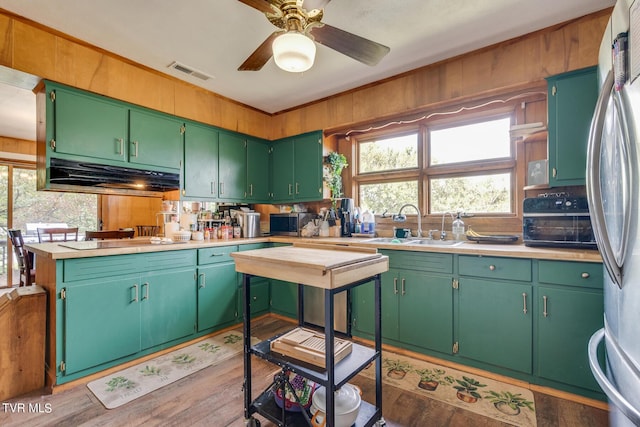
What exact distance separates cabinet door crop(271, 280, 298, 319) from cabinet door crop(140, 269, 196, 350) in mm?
935

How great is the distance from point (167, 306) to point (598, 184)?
2.91 m

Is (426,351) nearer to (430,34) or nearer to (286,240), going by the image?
(286,240)

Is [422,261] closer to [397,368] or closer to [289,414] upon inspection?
[397,368]

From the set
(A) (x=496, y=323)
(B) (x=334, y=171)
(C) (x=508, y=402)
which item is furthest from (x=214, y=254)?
(C) (x=508, y=402)

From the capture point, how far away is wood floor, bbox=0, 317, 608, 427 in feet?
5.45

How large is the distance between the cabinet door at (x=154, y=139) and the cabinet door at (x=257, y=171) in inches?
34.9

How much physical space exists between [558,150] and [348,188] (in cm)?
207

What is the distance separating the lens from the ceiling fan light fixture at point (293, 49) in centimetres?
151

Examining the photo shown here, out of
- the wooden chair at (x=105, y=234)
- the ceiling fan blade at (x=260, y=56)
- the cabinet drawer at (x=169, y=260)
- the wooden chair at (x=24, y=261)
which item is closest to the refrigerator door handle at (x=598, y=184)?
the ceiling fan blade at (x=260, y=56)

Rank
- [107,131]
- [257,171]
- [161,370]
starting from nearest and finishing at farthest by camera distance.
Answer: [161,370], [107,131], [257,171]

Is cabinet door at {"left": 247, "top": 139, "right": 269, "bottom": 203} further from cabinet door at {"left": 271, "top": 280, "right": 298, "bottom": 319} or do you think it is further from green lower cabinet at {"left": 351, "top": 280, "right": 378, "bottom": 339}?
green lower cabinet at {"left": 351, "top": 280, "right": 378, "bottom": 339}

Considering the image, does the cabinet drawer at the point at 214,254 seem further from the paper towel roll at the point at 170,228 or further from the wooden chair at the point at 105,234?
the wooden chair at the point at 105,234

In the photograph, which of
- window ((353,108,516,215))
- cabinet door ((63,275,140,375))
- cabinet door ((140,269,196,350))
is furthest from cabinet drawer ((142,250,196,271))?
window ((353,108,516,215))

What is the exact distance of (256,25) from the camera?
216 cm
